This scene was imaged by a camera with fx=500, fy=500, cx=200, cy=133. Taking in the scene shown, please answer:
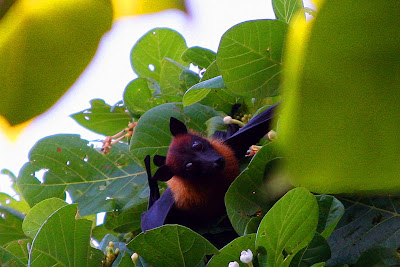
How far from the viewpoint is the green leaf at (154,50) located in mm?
1625

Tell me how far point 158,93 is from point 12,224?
0.56m

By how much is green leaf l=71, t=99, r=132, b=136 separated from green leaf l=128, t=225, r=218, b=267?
665 millimetres

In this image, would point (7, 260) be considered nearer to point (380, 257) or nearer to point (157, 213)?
point (157, 213)

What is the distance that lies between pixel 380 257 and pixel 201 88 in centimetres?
49

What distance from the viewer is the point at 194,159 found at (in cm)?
174

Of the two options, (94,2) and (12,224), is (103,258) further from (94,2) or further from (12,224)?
(94,2)

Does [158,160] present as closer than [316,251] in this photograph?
No

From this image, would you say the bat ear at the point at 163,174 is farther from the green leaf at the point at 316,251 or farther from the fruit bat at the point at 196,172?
the green leaf at the point at 316,251

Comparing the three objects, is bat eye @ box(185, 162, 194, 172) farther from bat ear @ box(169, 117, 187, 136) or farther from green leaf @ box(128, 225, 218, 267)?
green leaf @ box(128, 225, 218, 267)

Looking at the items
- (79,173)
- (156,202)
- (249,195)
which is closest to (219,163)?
(156,202)

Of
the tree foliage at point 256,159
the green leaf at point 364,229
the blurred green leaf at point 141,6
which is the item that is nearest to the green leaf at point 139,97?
the tree foliage at point 256,159

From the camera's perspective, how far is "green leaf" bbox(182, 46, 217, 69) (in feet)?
4.45

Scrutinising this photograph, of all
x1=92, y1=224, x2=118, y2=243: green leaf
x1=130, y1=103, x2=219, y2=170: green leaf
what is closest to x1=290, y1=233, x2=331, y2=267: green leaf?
x1=130, y1=103, x2=219, y2=170: green leaf

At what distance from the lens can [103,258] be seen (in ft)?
3.49
